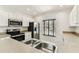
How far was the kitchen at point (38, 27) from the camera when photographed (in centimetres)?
72

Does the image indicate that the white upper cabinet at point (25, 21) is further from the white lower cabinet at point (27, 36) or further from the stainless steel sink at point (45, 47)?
the stainless steel sink at point (45, 47)

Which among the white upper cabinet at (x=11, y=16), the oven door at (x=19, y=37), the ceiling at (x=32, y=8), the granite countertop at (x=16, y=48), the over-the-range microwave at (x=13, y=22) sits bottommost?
the granite countertop at (x=16, y=48)

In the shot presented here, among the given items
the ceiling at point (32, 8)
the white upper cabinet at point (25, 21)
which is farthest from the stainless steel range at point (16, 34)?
the ceiling at point (32, 8)

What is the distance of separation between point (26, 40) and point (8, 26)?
24 centimetres

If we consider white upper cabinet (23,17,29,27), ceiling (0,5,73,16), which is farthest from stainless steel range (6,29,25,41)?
ceiling (0,5,73,16)

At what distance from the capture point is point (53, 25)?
0.73 meters

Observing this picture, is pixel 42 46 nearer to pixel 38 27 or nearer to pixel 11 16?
pixel 38 27

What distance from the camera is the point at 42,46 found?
0.76 meters

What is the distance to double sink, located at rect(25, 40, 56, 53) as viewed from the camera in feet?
2.37

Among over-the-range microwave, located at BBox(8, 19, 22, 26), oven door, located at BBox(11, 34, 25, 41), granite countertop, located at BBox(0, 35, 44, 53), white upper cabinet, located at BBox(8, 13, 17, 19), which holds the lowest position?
granite countertop, located at BBox(0, 35, 44, 53)

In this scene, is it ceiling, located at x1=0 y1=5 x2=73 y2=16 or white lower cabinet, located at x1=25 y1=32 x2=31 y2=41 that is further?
white lower cabinet, located at x1=25 y1=32 x2=31 y2=41

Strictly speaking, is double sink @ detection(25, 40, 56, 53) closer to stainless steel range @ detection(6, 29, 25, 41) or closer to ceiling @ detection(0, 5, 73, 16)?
stainless steel range @ detection(6, 29, 25, 41)
